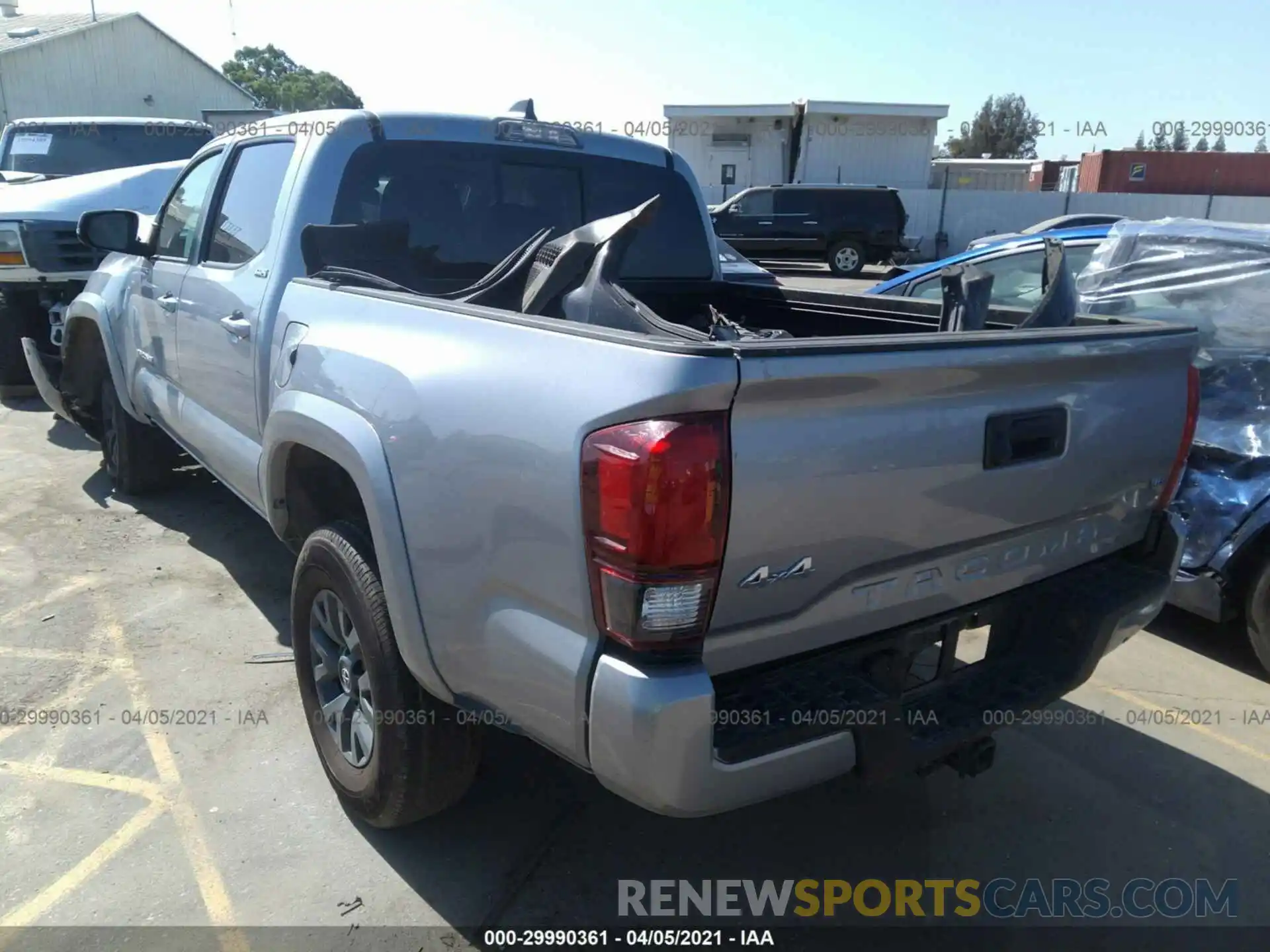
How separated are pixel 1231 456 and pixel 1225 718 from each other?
1.08m

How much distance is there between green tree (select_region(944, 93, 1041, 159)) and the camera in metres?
62.4

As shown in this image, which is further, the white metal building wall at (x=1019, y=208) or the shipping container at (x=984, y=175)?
the shipping container at (x=984, y=175)

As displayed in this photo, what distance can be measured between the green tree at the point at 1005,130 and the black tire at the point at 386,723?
220 ft

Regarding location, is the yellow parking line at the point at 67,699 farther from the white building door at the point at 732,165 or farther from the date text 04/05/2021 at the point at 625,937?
the white building door at the point at 732,165

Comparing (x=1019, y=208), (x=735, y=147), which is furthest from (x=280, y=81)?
(x=1019, y=208)

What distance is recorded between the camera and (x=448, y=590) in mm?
2188

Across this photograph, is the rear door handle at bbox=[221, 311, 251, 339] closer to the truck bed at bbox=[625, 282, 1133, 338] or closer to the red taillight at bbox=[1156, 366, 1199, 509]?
the truck bed at bbox=[625, 282, 1133, 338]

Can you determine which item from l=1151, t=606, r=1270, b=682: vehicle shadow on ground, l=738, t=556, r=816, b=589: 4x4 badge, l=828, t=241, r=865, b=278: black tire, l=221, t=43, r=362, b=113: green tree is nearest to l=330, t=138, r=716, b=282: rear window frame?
l=738, t=556, r=816, b=589: 4x4 badge

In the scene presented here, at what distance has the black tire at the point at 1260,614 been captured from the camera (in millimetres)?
3793

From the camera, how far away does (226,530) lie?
5297 mm

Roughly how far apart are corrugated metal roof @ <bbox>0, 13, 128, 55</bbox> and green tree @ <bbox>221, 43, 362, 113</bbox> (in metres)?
12.5

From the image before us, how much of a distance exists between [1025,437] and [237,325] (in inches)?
104

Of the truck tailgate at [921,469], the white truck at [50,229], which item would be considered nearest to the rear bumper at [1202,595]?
the truck tailgate at [921,469]

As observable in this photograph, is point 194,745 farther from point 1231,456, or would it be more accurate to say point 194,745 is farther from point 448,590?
point 1231,456
